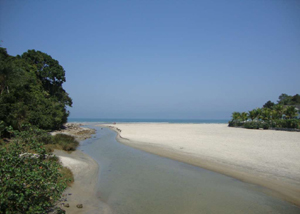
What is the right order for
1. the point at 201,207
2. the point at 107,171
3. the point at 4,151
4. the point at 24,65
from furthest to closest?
1. the point at 24,65
2. the point at 107,171
3. the point at 201,207
4. the point at 4,151

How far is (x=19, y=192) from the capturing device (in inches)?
211

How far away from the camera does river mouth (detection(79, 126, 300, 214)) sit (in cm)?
834

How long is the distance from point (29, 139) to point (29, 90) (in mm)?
26075

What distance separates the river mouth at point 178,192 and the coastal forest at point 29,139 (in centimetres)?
264

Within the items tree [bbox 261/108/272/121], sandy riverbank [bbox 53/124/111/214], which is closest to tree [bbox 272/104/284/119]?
tree [bbox 261/108/272/121]

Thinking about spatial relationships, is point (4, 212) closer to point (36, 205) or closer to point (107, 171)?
point (36, 205)

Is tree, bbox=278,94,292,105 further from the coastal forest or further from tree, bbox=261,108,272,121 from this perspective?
the coastal forest

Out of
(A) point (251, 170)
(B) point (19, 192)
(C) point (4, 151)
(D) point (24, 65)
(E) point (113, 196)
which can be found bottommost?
(E) point (113, 196)

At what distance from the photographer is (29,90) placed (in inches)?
1170

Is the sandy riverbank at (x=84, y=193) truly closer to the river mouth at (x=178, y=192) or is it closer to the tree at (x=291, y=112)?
the river mouth at (x=178, y=192)

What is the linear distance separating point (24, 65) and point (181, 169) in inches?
1237

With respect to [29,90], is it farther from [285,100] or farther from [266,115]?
[285,100]

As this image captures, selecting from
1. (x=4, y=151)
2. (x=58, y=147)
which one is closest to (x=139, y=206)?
→ (x=4, y=151)

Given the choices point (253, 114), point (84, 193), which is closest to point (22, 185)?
point (84, 193)
